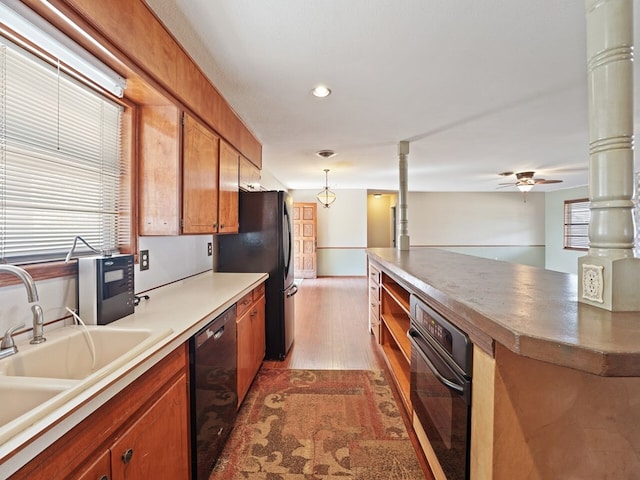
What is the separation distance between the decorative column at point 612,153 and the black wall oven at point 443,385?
45 cm

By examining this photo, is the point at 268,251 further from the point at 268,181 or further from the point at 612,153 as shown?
the point at 268,181

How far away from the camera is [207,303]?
5.55ft

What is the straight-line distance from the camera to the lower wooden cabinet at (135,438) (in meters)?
0.71

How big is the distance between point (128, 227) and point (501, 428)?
6.54 feet

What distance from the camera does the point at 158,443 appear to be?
108 cm

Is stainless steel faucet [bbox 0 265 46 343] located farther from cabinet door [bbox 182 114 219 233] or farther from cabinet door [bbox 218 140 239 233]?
cabinet door [bbox 218 140 239 233]

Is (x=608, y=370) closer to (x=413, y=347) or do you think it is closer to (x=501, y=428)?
(x=501, y=428)

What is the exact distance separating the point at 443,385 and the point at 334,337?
7.84 feet

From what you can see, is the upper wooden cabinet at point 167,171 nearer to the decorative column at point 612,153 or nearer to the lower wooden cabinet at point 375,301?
the decorative column at point 612,153

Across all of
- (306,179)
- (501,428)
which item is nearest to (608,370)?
(501,428)

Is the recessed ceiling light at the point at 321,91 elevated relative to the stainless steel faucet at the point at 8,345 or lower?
elevated

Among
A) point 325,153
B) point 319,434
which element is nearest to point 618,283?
point 319,434

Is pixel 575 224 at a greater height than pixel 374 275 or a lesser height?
greater

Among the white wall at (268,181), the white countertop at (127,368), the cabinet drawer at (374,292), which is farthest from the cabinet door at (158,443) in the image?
the white wall at (268,181)
